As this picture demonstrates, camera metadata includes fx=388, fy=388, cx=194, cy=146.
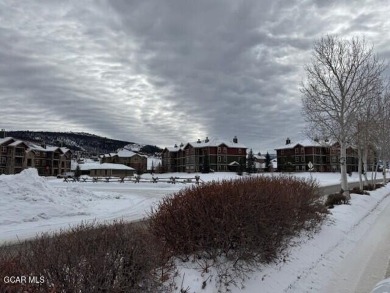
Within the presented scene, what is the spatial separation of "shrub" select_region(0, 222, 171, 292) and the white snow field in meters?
1.14

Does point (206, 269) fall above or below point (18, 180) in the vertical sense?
below

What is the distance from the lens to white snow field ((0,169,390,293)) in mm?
7797

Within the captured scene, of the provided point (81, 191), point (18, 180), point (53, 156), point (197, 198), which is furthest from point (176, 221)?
point (53, 156)

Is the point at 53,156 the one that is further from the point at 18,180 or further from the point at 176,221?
the point at 176,221

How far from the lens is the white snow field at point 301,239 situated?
307 inches

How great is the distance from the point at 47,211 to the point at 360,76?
20.5 meters

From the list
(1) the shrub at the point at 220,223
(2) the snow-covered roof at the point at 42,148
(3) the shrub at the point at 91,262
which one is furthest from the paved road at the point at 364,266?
(2) the snow-covered roof at the point at 42,148

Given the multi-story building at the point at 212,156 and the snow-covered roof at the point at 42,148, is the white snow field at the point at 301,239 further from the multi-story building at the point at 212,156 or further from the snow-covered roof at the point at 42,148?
the snow-covered roof at the point at 42,148

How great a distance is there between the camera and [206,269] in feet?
22.0

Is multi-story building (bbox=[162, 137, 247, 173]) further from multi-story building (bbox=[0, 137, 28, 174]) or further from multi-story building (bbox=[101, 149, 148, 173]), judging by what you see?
multi-story building (bbox=[0, 137, 28, 174])

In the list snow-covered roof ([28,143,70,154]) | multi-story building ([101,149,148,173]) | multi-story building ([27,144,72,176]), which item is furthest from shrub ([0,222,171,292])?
multi-story building ([101,149,148,173])

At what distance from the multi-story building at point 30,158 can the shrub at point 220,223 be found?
98.4 m

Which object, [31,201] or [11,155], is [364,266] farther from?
[11,155]

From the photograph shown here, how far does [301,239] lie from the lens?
35.9 ft
